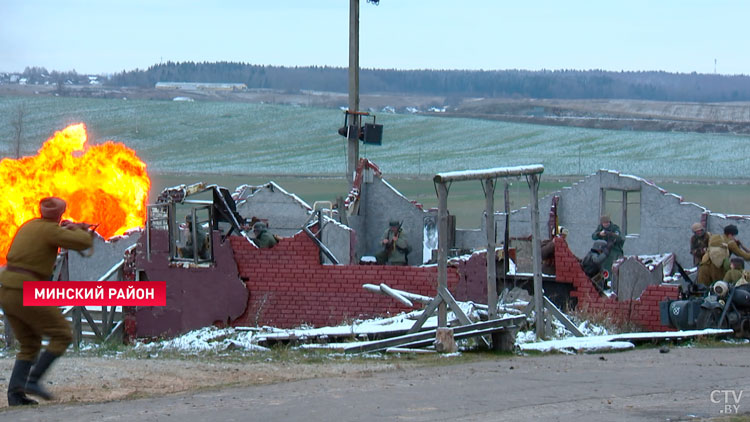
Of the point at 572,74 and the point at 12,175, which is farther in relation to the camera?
the point at 572,74

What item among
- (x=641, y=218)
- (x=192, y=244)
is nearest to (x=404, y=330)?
(x=192, y=244)

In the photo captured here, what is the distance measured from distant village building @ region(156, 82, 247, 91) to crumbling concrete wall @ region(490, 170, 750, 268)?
300ft

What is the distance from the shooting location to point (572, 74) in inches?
4715

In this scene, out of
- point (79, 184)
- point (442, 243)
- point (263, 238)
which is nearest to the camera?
point (442, 243)

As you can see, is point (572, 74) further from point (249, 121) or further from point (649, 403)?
point (649, 403)

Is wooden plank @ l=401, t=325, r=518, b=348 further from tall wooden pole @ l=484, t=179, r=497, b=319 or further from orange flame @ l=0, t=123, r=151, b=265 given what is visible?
orange flame @ l=0, t=123, r=151, b=265

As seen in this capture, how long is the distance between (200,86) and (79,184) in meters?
93.6

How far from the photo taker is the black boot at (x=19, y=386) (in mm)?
9414

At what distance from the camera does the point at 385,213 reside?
2438 cm

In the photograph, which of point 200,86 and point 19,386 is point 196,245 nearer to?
point 19,386

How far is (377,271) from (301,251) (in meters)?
1.31

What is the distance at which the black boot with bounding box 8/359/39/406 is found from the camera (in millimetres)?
9414

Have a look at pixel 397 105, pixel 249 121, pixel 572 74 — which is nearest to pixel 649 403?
pixel 249 121

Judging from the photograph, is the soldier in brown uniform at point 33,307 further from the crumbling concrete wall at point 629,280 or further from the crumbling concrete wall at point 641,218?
the crumbling concrete wall at point 641,218
